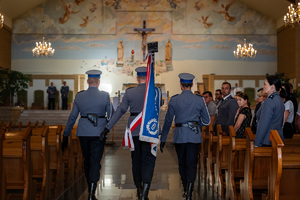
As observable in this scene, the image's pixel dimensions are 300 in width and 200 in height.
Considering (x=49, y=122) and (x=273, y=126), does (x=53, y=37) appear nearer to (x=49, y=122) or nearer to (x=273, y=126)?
(x=49, y=122)

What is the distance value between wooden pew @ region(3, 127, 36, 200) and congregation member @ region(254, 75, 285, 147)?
8.19ft

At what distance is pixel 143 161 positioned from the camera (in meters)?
4.07

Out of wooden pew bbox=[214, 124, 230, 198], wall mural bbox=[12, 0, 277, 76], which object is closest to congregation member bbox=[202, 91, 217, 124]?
wooden pew bbox=[214, 124, 230, 198]

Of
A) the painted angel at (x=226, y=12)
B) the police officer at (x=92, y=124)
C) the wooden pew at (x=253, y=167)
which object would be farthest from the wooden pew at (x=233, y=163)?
the painted angel at (x=226, y=12)

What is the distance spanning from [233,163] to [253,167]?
0.48 m

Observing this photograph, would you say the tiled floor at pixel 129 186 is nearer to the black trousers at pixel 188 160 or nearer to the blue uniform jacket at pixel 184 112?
the black trousers at pixel 188 160

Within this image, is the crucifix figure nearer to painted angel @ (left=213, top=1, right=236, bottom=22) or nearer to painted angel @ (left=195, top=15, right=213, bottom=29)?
painted angel @ (left=195, top=15, right=213, bottom=29)

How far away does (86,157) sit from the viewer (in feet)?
14.2

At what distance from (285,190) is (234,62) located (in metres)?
17.2

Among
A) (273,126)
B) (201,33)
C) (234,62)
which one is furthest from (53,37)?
(273,126)

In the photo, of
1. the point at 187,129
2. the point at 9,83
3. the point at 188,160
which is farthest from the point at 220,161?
the point at 9,83

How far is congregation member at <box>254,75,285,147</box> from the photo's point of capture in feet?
11.7

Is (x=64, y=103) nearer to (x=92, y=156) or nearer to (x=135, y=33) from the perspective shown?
(x=135, y=33)

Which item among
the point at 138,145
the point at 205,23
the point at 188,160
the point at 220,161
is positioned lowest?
the point at 220,161
